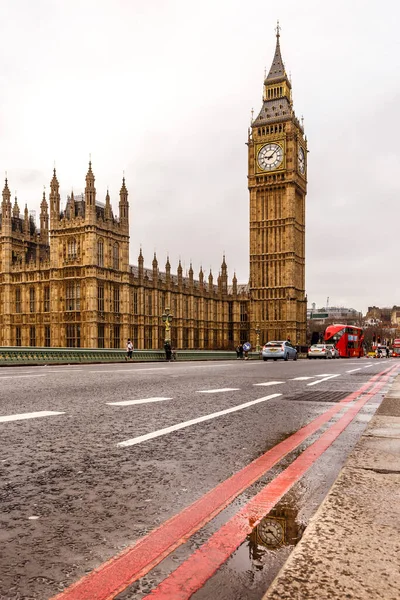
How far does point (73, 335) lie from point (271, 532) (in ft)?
171

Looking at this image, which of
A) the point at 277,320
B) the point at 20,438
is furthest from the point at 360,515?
the point at 277,320

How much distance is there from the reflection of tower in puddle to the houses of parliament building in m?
49.0

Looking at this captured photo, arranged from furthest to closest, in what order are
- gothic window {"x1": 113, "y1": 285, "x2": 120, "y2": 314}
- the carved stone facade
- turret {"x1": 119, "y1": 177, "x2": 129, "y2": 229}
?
1. turret {"x1": 119, "y1": 177, "x2": 129, "y2": 229}
2. gothic window {"x1": 113, "y1": 285, "x2": 120, "y2": 314}
3. the carved stone facade

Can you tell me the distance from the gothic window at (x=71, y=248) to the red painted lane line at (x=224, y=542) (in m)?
51.6

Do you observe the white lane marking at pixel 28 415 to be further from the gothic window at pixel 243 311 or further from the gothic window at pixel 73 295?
the gothic window at pixel 243 311

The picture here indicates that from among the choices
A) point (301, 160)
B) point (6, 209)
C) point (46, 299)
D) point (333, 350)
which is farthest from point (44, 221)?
point (301, 160)

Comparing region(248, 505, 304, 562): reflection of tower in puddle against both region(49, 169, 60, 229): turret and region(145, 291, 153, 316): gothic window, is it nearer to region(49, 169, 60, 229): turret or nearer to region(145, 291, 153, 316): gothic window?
region(49, 169, 60, 229): turret

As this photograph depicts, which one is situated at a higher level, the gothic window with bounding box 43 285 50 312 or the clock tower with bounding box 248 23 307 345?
the clock tower with bounding box 248 23 307 345

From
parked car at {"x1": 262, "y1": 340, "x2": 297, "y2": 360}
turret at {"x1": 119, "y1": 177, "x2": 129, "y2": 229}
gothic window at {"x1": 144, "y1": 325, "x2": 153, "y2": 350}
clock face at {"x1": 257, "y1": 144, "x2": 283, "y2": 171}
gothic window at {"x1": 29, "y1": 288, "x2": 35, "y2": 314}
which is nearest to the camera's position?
parked car at {"x1": 262, "y1": 340, "x2": 297, "y2": 360}

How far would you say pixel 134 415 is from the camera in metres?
6.20

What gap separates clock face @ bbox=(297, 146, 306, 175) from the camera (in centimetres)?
8167

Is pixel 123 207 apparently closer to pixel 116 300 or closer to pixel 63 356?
pixel 116 300

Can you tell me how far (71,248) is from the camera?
176 feet

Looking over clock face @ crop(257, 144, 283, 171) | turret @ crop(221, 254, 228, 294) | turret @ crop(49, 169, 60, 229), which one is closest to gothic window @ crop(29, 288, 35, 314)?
turret @ crop(49, 169, 60, 229)
